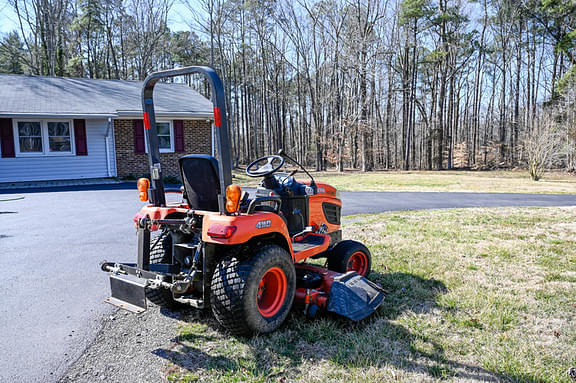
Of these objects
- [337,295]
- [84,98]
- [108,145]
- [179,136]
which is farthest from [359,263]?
[84,98]

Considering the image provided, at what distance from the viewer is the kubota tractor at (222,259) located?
2.96 metres

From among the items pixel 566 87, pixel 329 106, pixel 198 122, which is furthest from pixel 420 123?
pixel 198 122

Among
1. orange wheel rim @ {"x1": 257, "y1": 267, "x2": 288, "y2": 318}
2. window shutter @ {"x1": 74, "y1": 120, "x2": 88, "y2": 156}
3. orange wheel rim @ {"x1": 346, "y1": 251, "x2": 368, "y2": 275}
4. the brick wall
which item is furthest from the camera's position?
the brick wall

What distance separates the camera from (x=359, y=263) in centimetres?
469

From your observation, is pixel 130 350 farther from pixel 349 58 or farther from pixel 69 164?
pixel 349 58

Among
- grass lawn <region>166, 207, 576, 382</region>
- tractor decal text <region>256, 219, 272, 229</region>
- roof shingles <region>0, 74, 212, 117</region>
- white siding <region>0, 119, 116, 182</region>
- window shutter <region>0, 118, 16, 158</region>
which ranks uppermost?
roof shingles <region>0, 74, 212, 117</region>

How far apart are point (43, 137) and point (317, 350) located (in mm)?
15644

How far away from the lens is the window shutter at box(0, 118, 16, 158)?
14375mm

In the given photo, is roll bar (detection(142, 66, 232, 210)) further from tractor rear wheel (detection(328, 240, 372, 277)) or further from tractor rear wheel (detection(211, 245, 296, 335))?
tractor rear wheel (detection(328, 240, 372, 277))

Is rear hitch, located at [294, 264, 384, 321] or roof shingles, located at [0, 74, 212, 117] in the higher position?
roof shingles, located at [0, 74, 212, 117]

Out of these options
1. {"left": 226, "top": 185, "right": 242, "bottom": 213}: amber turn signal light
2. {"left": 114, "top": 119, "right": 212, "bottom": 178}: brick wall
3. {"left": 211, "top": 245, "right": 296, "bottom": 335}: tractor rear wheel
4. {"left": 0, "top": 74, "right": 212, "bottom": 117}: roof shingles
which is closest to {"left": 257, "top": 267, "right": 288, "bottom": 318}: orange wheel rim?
{"left": 211, "top": 245, "right": 296, "bottom": 335}: tractor rear wheel

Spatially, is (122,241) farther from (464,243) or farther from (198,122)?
(198,122)

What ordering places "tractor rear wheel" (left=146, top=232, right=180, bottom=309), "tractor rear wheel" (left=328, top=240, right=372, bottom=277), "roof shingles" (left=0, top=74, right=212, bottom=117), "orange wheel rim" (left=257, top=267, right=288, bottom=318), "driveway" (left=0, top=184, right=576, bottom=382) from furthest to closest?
"roof shingles" (left=0, top=74, right=212, bottom=117) → "tractor rear wheel" (left=328, top=240, right=372, bottom=277) → "tractor rear wheel" (left=146, top=232, right=180, bottom=309) → "orange wheel rim" (left=257, top=267, right=288, bottom=318) → "driveway" (left=0, top=184, right=576, bottom=382)

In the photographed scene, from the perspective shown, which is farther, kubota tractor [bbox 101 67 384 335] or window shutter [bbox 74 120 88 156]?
window shutter [bbox 74 120 88 156]
